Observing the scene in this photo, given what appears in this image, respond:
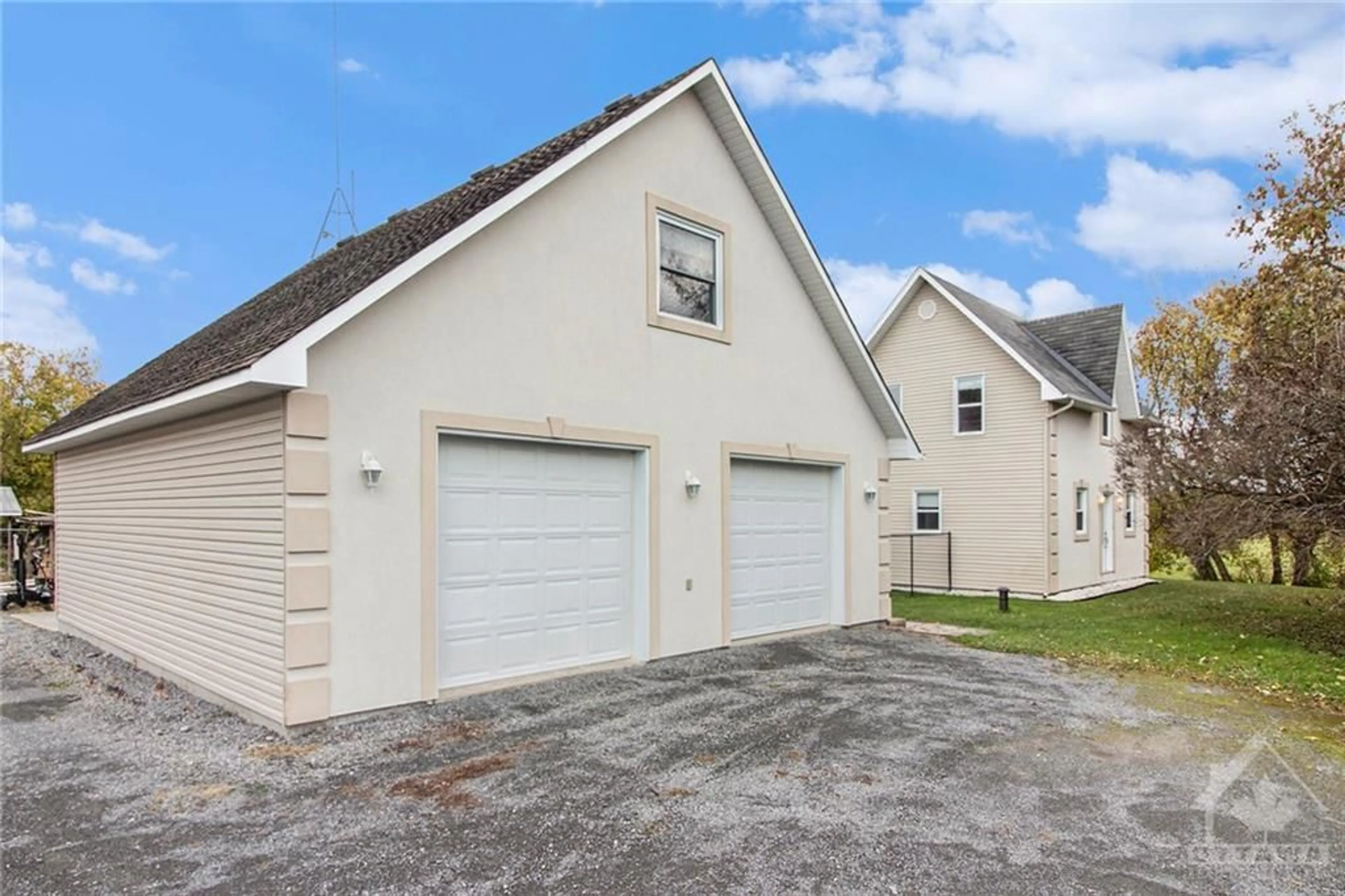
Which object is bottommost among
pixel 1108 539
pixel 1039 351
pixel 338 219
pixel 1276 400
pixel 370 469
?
pixel 1108 539

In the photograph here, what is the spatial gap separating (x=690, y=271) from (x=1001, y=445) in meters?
10.8

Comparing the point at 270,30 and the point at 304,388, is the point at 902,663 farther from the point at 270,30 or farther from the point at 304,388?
the point at 270,30

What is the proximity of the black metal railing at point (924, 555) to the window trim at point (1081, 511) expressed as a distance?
9.13ft

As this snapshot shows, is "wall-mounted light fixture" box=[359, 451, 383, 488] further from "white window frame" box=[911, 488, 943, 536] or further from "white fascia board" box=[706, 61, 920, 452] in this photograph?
"white window frame" box=[911, 488, 943, 536]

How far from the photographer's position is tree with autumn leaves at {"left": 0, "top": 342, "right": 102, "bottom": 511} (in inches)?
1019

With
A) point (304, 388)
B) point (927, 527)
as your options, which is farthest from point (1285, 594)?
point (304, 388)

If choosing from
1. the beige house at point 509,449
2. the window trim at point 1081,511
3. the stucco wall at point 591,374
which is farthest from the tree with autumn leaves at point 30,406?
the window trim at point 1081,511

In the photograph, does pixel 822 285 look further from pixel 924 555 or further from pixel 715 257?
pixel 924 555

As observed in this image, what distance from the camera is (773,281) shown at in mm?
10617

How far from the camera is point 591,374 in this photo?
328 inches

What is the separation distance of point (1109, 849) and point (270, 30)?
1509 cm

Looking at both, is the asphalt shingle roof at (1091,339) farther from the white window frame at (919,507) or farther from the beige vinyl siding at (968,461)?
the white window frame at (919,507)

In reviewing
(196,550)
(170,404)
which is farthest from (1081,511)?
(170,404)

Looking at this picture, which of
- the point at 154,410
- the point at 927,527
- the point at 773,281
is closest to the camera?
the point at 154,410
